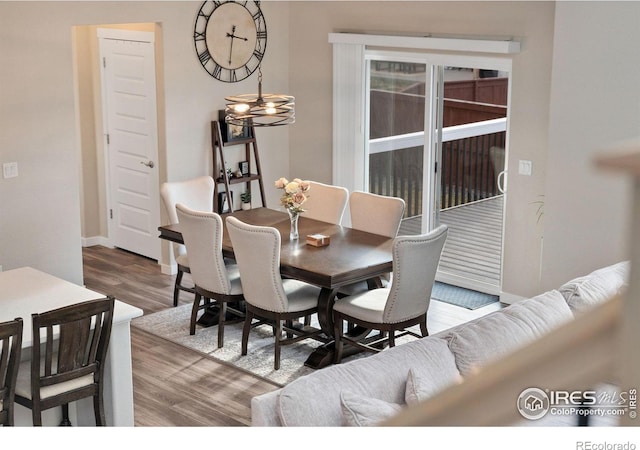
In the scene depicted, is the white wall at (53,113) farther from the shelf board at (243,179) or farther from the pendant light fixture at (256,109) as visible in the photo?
the pendant light fixture at (256,109)

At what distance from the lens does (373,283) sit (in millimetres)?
5648

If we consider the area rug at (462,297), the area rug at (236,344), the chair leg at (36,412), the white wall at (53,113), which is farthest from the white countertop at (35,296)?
the area rug at (462,297)

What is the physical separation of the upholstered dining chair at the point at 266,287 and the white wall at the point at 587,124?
1.69 m

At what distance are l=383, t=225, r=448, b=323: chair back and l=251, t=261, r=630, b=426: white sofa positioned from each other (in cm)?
87

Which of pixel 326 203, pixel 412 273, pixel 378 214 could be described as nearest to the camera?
pixel 412 273

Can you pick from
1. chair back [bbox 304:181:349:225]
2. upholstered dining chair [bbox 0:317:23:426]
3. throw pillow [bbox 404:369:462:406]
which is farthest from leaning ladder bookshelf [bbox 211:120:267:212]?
throw pillow [bbox 404:369:462:406]

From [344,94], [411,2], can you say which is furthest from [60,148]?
[411,2]

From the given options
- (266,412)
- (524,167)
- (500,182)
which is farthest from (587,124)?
(266,412)

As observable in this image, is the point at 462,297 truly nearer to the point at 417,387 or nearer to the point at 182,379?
the point at 182,379

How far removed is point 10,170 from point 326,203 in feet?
7.71

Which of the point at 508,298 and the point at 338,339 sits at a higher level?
the point at 338,339

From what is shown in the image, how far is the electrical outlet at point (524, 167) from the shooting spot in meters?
6.37

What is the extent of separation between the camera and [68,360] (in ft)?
12.7
